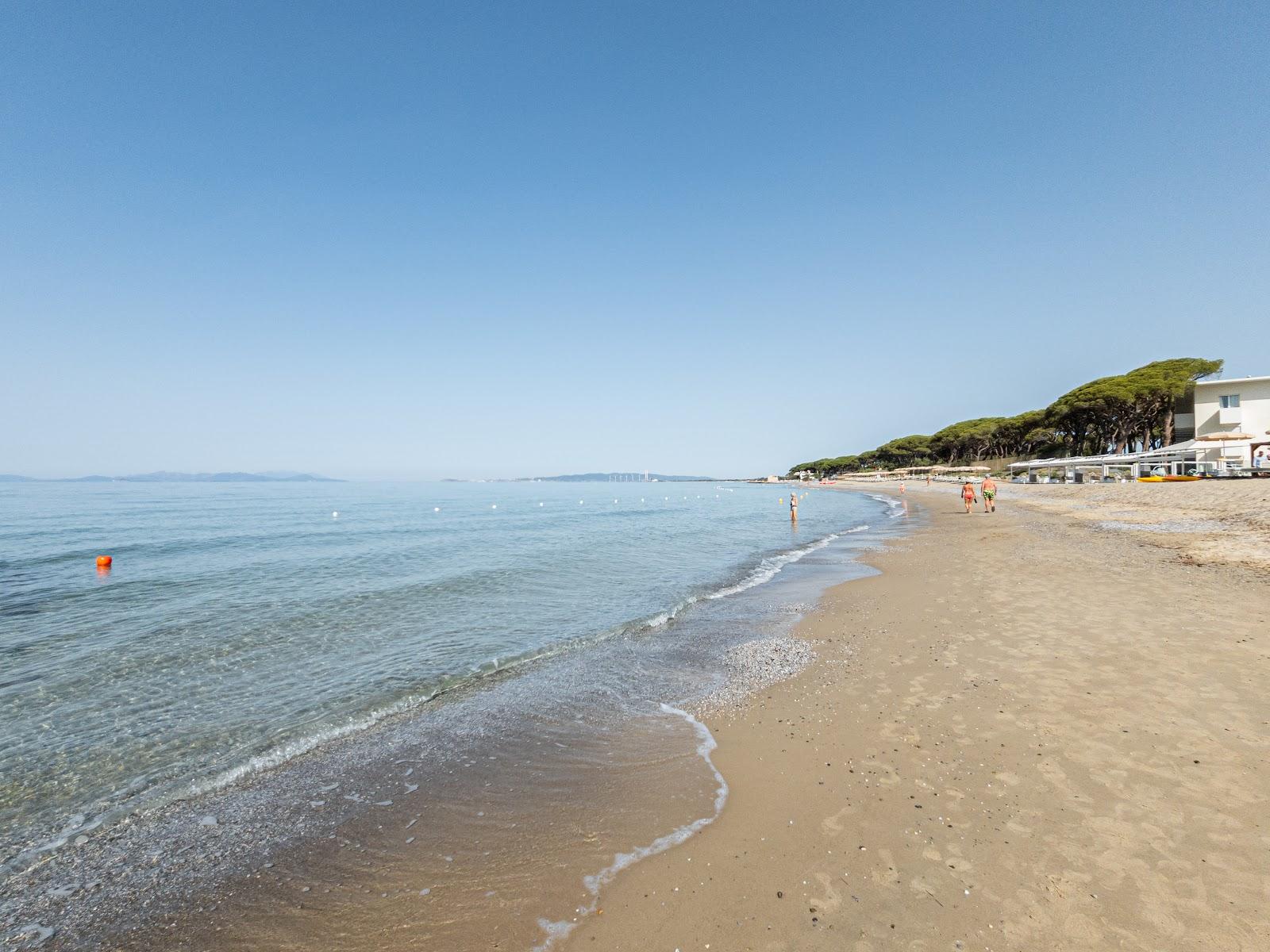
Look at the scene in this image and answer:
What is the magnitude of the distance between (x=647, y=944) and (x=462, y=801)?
7.98ft

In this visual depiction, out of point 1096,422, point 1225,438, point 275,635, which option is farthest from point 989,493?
point 1096,422

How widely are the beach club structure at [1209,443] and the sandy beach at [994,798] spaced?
4687 centimetres

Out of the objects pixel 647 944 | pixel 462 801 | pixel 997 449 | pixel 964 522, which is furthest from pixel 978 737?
pixel 997 449

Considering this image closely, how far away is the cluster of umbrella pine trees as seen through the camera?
191 ft

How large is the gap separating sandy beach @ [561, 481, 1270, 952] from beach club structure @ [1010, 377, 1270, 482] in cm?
4687

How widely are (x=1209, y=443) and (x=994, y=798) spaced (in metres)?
59.4

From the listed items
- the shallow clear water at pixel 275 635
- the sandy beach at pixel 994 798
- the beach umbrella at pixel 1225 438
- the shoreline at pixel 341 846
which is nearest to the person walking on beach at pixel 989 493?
the shallow clear water at pixel 275 635

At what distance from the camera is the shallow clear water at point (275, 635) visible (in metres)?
6.05

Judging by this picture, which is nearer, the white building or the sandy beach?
the sandy beach

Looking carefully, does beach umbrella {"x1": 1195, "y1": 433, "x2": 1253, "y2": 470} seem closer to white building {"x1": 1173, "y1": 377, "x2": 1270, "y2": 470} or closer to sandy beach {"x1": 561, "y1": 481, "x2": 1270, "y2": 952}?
white building {"x1": 1173, "y1": 377, "x2": 1270, "y2": 470}

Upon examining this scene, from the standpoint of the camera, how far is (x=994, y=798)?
429 centimetres

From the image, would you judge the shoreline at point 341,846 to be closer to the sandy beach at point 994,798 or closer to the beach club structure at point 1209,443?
the sandy beach at point 994,798

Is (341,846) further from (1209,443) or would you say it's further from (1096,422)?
(1096,422)

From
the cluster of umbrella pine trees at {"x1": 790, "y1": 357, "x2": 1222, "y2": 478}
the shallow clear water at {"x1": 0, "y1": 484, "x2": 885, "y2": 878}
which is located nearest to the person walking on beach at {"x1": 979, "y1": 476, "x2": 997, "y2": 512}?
the shallow clear water at {"x1": 0, "y1": 484, "x2": 885, "y2": 878}
